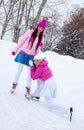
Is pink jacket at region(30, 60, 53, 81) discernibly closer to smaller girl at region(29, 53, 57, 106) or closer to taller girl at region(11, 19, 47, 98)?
smaller girl at region(29, 53, 57, 106)

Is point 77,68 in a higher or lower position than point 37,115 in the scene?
higher

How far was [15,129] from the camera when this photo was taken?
5.35 meters

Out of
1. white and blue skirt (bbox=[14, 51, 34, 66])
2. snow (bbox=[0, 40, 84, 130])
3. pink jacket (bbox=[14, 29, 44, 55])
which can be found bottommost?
snow (bbox=[0, 40, 84, 130])

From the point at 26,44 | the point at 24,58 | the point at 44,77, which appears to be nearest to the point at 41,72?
the point at 44,77

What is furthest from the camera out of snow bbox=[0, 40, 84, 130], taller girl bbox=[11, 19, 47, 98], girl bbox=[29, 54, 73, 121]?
taller girl bbox=[11, 19, 47, 98]

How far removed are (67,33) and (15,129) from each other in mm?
23365

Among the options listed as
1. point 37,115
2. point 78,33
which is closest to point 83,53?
point 78,33

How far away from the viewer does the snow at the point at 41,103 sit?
589cm

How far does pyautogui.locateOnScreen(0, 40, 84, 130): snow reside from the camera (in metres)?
5.89

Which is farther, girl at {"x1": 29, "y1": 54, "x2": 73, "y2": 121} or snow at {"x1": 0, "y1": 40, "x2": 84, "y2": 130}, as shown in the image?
girl at {"x1": 29, "y1": 54, "x2": 73, "y2": 121}

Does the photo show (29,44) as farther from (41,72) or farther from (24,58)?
(41,72)

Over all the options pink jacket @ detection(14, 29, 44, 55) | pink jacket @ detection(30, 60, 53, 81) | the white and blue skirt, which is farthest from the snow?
pink jacket @ detection(14, 29, 44, 55)

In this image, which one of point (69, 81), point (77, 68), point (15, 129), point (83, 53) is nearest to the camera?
point (15, 129)

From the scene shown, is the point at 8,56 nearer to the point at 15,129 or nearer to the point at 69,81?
the point at 69,81
